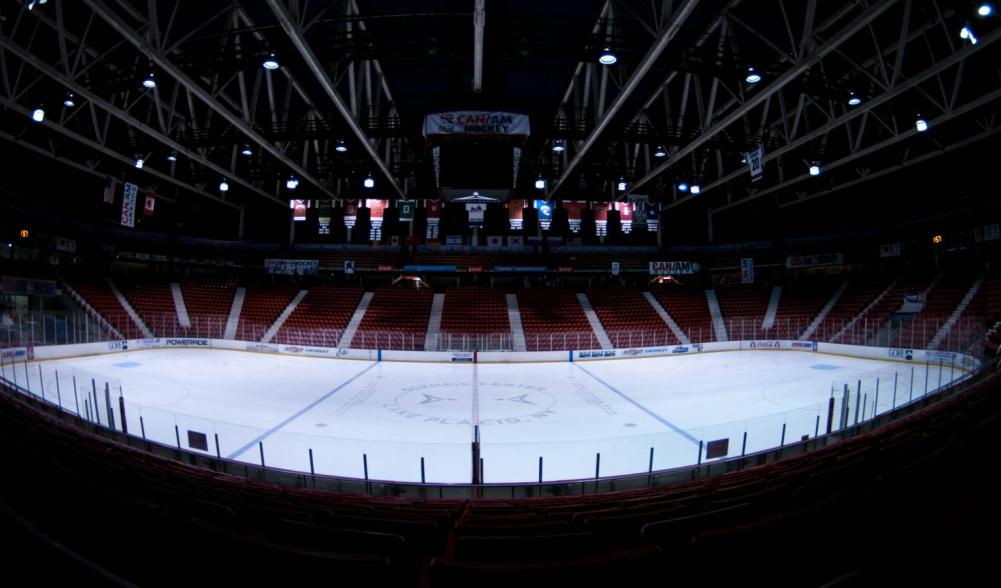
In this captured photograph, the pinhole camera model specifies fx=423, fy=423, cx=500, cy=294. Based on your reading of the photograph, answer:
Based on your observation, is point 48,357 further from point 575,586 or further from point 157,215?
point 575,586

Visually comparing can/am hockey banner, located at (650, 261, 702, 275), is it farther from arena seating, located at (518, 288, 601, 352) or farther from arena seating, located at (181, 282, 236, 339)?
arena seating, located at (181, 282, 236, 339)

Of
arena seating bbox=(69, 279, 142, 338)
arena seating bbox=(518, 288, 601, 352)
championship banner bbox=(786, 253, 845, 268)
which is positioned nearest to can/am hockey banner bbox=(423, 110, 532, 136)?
arena seating bbox=(518, 288, 601, 352)

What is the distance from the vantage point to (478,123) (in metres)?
10.4

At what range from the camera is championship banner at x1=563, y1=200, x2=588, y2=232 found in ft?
70.9

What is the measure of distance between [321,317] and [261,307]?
4.69 metres

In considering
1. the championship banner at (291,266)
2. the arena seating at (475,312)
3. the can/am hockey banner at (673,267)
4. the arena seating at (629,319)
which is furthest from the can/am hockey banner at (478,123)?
the championship banner at (291,266)

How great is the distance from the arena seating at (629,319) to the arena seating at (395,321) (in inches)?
426

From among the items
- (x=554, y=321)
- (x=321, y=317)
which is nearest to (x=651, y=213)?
(x=554, y=321)

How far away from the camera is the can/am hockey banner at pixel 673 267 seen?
31.1 m

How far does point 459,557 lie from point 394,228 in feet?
86.0

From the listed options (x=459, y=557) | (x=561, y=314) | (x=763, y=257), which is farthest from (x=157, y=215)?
(x=763, y=257)

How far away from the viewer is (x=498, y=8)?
28.2 ft

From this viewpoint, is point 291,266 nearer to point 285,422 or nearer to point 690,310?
point 285,422

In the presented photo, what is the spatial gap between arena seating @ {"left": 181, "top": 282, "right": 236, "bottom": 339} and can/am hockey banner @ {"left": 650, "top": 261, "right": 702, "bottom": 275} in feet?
95.0
